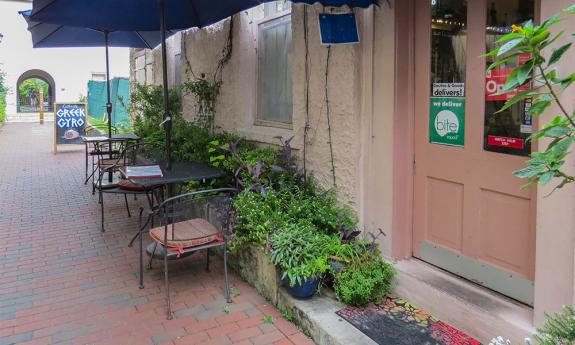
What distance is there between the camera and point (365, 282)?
349 cm

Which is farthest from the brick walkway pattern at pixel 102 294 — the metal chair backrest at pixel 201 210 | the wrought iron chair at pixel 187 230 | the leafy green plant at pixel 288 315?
the metal chair backrest at pixel 201 210

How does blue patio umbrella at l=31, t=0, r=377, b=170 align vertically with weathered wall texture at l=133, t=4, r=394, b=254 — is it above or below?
above

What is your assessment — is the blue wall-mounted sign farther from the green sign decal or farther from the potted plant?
the potted plant

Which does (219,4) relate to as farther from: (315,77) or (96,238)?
(96,238)

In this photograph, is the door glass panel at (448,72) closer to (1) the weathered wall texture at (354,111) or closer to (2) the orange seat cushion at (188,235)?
(1) the weathered wall texture at (354,111)

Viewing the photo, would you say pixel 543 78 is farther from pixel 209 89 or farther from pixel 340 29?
pixel 209 89

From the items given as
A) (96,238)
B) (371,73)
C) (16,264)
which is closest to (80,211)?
(96,238)

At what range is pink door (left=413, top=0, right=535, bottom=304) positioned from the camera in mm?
3066

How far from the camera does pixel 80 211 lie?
6.89 meters

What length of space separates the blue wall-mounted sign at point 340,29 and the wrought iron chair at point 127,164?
2403 mm

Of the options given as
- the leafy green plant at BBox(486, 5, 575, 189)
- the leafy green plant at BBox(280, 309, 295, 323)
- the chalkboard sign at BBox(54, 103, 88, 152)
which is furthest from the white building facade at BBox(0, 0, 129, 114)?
the leafy green plant at BBox(486, 5, 575, 189)

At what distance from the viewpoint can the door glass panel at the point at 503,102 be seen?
299 centimetres

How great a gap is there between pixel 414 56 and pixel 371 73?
0.36m

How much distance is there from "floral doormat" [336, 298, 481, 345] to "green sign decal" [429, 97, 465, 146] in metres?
1.23
